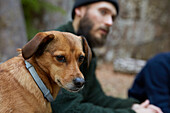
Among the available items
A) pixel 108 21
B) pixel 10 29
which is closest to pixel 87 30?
pixel 108 21

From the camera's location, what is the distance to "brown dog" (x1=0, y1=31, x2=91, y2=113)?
157 cm

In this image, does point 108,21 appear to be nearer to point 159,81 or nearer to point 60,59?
point 60,59

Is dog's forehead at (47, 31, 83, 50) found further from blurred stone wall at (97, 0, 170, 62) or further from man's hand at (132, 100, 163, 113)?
blurred stone wall at (97, 0, 170, 62)

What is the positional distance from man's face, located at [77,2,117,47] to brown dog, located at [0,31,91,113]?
1.09 metres

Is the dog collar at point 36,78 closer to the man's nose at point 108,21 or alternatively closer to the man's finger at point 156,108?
the man's nose at point 108,21

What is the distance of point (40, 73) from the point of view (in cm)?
177

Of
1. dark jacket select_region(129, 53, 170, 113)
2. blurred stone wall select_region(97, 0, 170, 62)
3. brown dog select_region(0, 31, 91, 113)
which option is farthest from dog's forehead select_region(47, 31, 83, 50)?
blurred stone wall select_region(97, 0, 170, 62)

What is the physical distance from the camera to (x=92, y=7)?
9.50 feet

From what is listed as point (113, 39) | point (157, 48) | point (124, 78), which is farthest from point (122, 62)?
point (157, 48)

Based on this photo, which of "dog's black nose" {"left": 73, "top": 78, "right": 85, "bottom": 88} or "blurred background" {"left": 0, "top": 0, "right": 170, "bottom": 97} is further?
"blurred background" {"left": 0, "top": 0, "right": 170, "bottom": 97}

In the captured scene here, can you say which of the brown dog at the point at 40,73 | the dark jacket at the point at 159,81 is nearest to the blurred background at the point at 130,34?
the dark jacket at the point at 159,81

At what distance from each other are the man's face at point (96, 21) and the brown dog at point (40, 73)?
3.57 feet

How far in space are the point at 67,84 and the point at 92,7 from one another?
1719 millimetres

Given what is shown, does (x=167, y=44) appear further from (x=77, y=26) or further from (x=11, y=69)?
(x=11, y=69)
